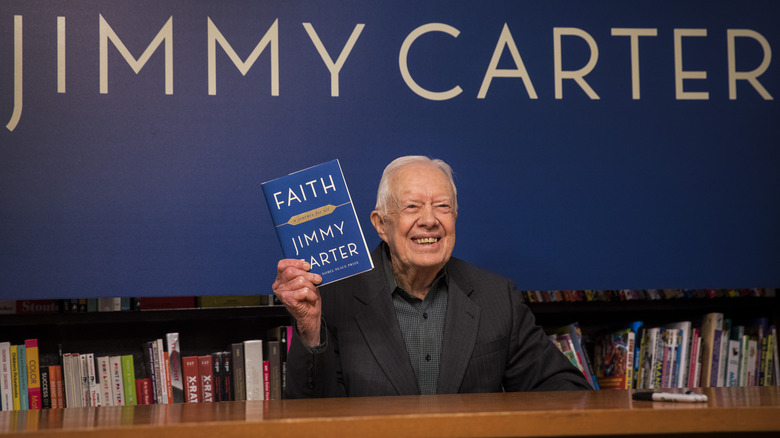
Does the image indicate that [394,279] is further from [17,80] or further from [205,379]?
[17,80]

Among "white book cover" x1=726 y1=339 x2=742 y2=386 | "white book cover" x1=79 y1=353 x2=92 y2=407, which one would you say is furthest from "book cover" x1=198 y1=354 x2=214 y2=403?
"white book cover" x1=726 y1=339 x2=742 y2=386

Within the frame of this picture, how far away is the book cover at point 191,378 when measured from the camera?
2.43 m

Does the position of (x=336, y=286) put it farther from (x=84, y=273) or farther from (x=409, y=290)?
(x=84, y=273)

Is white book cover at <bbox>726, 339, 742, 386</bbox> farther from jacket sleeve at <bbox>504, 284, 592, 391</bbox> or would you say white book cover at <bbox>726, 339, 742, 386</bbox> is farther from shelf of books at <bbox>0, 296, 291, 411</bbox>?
shelf of books at <bbox>0, 296, 291, 411</bbox>

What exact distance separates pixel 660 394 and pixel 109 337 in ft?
6.68

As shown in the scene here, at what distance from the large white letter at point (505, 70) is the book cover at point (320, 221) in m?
0.93

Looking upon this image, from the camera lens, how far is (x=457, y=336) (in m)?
2.13

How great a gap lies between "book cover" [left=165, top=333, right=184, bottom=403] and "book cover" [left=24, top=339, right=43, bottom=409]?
1.39ft

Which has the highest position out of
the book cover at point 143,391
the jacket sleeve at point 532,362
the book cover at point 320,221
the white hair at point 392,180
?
the white hair at point 392,180

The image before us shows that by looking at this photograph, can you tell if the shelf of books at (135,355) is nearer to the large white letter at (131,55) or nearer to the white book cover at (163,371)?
the white book cover at (163,371)

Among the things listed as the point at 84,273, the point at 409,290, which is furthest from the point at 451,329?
the point at 84,273

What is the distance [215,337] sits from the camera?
2.76 metres

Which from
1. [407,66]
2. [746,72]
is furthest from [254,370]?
[746,72]

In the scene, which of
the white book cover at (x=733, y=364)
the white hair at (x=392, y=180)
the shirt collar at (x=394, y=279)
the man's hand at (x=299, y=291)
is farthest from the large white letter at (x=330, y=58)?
the white book cover at (x=733, y=364)
